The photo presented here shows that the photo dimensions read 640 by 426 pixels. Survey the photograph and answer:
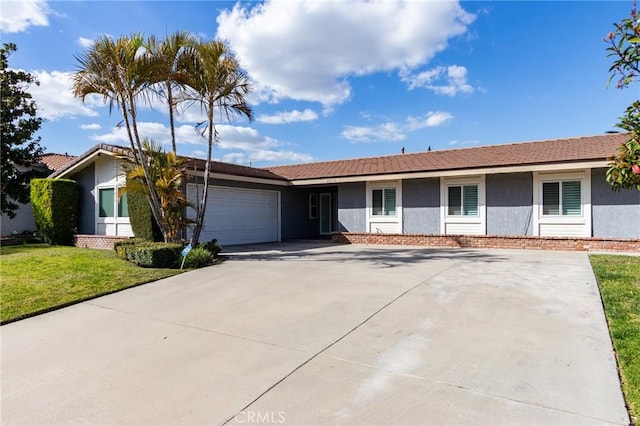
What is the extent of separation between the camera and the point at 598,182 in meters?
12.4

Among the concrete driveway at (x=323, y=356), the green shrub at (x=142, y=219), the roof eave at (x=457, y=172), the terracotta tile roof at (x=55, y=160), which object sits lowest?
the concrete driveway at (x=323, y=356)

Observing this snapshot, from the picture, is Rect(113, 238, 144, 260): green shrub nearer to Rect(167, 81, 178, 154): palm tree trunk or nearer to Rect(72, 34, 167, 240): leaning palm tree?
Rect(72, 34, 167, 240): leaning palm tree

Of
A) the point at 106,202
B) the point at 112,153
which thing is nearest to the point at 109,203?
the point at 106,202

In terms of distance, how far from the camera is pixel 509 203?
13.9m

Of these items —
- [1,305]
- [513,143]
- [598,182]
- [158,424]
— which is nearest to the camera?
[158,424]

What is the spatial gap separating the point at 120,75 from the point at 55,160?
16.8 meters

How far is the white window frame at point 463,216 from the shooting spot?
1433cm

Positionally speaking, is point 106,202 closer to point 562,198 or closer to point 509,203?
point 509,203

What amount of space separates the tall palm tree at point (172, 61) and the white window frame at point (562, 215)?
12685 millimetres

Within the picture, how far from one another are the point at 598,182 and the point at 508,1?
22.1 ft

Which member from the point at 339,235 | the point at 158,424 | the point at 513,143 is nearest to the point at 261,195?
the point at 339,235

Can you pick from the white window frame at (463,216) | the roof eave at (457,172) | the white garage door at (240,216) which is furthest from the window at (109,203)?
the white window frame at (463,216)

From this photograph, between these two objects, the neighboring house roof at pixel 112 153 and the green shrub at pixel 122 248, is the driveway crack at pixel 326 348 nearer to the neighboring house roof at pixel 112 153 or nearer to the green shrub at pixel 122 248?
the green shrub at pixel 122 248

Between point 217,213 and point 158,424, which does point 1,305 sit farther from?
point 217,213
